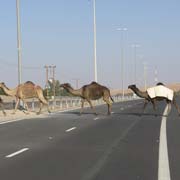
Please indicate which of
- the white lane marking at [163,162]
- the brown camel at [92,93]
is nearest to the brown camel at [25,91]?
the brown camel at [92,93]

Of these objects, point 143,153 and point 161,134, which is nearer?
point 143,153

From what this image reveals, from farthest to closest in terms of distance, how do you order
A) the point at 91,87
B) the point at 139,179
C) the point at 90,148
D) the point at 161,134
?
the point at 91,87
the point at 161,134
the point at 90,148
the point at 139,179

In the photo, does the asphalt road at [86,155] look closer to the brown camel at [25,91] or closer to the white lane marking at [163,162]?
the white lane marking at [163,162]

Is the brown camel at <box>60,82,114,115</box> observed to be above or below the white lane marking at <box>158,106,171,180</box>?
above

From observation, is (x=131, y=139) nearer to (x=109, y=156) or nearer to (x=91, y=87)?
(x=109, y=156)

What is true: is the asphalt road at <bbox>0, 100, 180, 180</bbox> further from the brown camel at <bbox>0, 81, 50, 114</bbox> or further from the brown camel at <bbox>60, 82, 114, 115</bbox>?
the brown camel at <bbox>0, 81, 50, 114</bbox>

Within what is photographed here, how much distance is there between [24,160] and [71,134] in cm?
798

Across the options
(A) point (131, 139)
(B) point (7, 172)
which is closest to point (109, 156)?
(B) point (7, 172)

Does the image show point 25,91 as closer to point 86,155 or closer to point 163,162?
point 86,155

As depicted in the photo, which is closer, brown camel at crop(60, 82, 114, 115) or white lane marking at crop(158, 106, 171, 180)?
white lane marking at crop(158, 106, 171, 180)

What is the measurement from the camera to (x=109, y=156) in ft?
48.7

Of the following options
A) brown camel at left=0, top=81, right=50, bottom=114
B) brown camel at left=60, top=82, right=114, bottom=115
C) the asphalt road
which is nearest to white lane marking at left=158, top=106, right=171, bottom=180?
the asphalt road

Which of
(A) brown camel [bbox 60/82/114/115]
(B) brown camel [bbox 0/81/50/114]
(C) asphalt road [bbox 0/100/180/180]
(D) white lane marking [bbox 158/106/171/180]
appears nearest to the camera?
(D) white lane marking [bbox 158/106/171/180]

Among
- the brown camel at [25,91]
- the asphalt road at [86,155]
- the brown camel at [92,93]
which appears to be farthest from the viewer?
the brown camel at [25,91]
